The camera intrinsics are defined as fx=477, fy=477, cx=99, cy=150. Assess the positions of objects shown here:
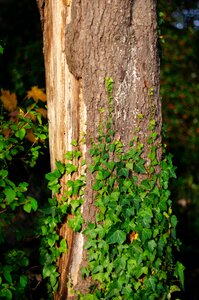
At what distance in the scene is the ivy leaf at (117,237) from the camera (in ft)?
10.5

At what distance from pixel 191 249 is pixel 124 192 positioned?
11.0 feet

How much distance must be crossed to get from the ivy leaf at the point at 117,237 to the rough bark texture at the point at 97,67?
23 centimetres

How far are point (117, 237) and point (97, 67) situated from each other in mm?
1160

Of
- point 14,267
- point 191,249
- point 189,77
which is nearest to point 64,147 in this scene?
point 14,267

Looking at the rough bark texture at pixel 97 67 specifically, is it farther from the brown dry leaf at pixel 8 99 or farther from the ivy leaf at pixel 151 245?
the brown dry leaf at pixel 8 99

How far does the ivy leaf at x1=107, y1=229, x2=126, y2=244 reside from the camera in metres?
3.19

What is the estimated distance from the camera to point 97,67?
326cm

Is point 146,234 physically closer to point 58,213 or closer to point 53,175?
point 58,213

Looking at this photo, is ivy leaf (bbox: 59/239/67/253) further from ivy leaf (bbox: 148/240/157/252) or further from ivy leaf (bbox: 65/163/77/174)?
ivy leaf (bbox: 148/240/157/252)

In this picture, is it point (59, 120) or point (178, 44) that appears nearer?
point (59, 120)

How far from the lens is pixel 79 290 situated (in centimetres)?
342

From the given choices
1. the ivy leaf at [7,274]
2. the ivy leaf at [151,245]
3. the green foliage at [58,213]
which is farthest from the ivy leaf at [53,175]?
the ivy leaf at [151,245]

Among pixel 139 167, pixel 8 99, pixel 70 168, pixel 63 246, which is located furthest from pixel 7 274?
pixel 8 99

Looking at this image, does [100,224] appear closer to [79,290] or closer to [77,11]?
[79,290]
